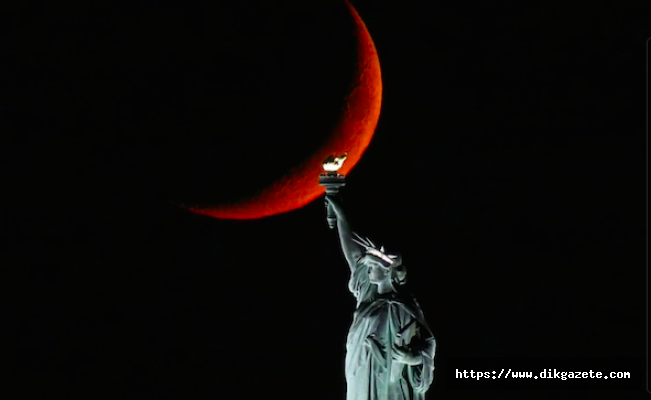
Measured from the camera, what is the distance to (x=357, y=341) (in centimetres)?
782

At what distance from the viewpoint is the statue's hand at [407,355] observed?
7602 millimetres

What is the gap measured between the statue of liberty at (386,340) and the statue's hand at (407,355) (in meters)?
0.02

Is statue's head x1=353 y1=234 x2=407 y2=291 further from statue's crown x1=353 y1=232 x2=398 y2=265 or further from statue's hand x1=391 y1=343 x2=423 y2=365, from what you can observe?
statue's hand x1=391 y1=343 x2=423 y2=365

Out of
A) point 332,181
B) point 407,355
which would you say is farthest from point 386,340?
point 332,181

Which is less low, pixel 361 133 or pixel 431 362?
pixel 361 133

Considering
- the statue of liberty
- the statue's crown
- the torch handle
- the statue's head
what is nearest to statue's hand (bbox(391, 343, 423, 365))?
the statue of liberty

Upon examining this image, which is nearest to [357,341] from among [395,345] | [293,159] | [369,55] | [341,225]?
[395,345]

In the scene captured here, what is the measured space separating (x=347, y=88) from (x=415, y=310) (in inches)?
113

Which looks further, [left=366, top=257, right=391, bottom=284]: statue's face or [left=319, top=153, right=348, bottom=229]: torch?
[left=319, top=153, right=348, bottom=229]: torch

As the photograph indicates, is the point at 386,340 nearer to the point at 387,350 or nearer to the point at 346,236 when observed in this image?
the point at 387,350

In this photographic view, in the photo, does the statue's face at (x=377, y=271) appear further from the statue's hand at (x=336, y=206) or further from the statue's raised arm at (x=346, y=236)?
the statue's hand at (x=336, y=206)

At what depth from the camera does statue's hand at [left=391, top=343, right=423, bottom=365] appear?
7.60 m

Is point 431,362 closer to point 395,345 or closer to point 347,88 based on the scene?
point 395,345

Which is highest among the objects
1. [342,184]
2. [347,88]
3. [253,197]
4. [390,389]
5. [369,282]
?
[347,88]
